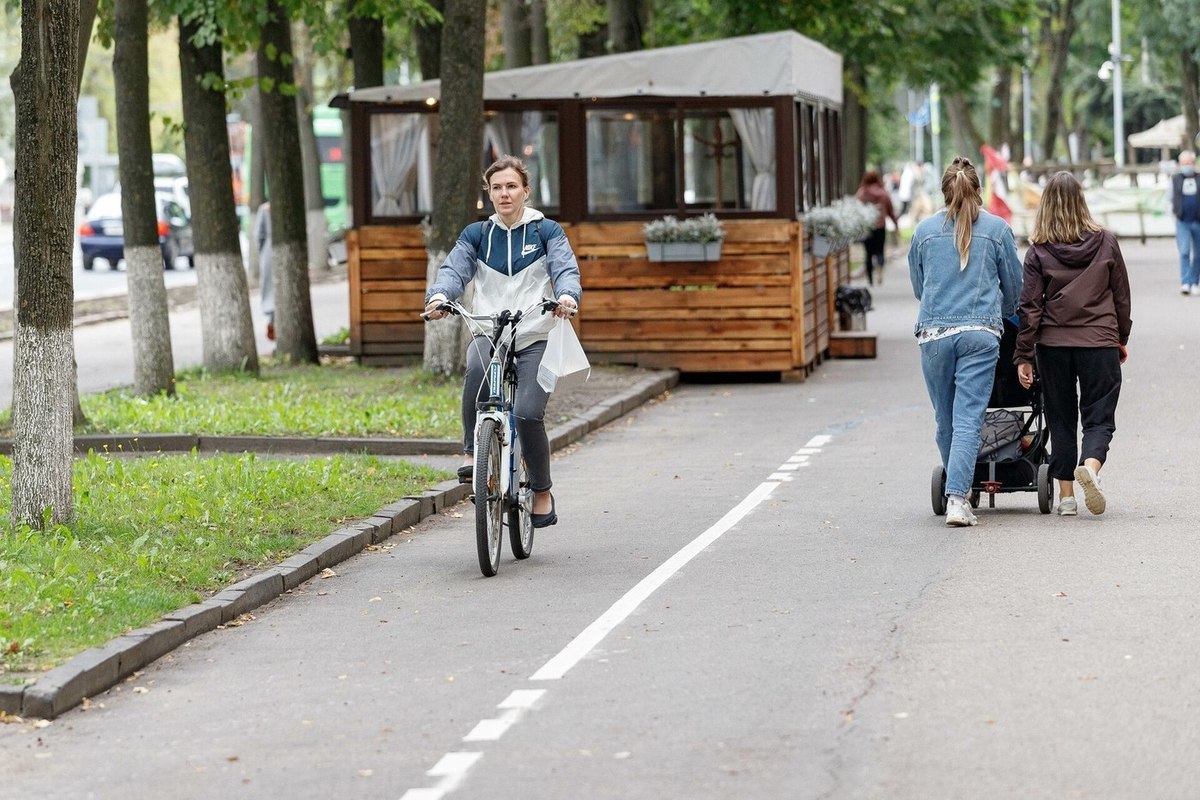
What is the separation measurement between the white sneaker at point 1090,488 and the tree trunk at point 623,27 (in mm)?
15288

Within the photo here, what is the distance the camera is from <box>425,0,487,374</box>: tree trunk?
17000 mm

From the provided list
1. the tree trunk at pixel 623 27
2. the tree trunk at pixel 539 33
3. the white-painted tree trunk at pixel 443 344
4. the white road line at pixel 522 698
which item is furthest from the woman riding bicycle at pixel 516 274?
the tree trunk at pixel 539 33

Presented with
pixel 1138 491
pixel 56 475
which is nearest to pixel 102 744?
pixel 56 475

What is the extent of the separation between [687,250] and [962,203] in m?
8.45

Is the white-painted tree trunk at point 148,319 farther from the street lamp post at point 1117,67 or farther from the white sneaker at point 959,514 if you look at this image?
the street lamp post at point 1117,67

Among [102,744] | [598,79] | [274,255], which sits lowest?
[102,744]

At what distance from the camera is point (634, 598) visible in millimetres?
8562

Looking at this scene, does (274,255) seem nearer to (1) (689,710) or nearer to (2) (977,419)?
(2) (977,419)

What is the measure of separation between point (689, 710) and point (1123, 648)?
175 cm

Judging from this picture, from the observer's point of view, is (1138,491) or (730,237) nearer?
(1138,491)

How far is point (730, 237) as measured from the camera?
61.8 feet

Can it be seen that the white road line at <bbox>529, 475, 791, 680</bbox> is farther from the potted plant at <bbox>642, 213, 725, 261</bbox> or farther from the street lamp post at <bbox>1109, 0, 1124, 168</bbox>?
the street lamp post at <bbox>1109, 0, 1124, 168</bbox>

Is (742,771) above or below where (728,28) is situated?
below

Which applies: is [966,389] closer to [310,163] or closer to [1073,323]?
[1073,323]
